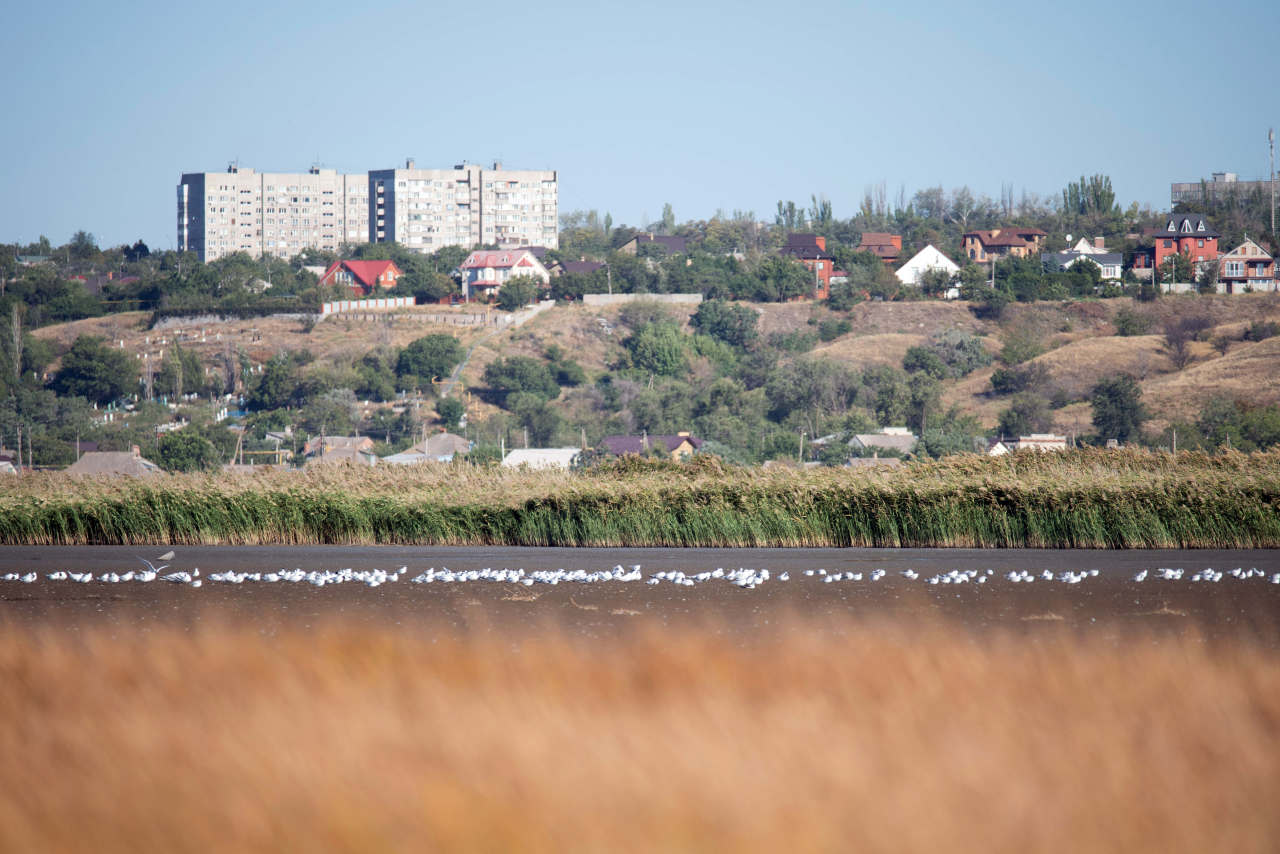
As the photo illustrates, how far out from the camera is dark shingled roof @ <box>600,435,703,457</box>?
216 feet

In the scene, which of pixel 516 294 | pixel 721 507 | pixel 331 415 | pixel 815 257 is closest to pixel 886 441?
pixel 331 415

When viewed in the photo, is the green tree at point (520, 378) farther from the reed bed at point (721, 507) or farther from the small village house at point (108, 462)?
the reed bed at point (721, 507)

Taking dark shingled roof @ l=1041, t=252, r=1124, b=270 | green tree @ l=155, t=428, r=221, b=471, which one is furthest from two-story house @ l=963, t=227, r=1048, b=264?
green tree @ l=155, t=428, r=221, b=471

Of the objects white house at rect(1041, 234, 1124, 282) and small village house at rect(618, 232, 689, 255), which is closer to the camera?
white house at rect(1041, 234, 1124, 282)

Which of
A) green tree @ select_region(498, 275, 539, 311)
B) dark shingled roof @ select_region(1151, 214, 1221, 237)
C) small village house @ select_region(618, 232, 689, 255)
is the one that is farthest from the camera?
small village house @ select_region(618, 232, 689, 255)

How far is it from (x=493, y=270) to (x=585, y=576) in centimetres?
9551

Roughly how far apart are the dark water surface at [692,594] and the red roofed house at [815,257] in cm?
8335

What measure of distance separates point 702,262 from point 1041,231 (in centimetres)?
3515

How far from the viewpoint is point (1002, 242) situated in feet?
394

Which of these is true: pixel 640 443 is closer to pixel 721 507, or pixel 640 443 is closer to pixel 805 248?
pixel 721 507

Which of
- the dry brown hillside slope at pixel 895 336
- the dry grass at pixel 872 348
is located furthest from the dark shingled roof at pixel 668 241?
the dry grass at pixel 872 348

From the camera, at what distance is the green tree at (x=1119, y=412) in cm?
6531

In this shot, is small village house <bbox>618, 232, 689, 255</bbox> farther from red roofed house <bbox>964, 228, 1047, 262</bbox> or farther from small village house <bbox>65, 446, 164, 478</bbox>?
small village house <bbox>65, 446, 164, 478</bbox>

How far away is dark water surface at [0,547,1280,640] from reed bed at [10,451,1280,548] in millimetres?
663
